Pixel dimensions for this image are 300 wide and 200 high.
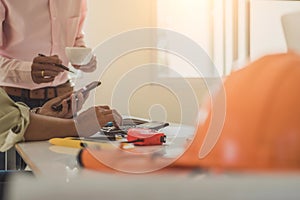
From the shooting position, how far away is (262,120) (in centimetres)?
37

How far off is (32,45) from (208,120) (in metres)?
1.37

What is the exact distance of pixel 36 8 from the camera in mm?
→ 1659

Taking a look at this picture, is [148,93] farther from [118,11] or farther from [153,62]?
[118,11]

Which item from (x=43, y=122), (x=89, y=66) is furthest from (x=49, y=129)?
(x=89, y=66)

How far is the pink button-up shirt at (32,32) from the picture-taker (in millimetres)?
1618

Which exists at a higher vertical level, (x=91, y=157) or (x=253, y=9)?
(x=253, y=9)

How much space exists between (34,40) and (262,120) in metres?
1.46

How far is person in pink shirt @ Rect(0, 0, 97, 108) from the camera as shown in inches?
63.5

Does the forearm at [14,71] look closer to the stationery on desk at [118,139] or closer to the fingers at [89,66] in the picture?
the fingers at [89,66]

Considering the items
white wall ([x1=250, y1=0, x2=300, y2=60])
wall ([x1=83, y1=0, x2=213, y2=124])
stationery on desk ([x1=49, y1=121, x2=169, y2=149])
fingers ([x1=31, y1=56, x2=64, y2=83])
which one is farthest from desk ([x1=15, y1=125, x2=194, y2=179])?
white wall ([x1=250, y1=0, x2=300, y2=60])

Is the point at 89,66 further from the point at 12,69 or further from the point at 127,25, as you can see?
the point at 127,25

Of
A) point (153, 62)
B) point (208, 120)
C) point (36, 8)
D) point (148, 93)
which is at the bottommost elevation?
point (148, 93)

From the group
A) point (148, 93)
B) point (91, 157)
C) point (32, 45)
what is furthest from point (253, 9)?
point (91, 157)

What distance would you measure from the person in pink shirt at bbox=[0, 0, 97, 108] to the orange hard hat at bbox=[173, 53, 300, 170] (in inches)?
47.8
